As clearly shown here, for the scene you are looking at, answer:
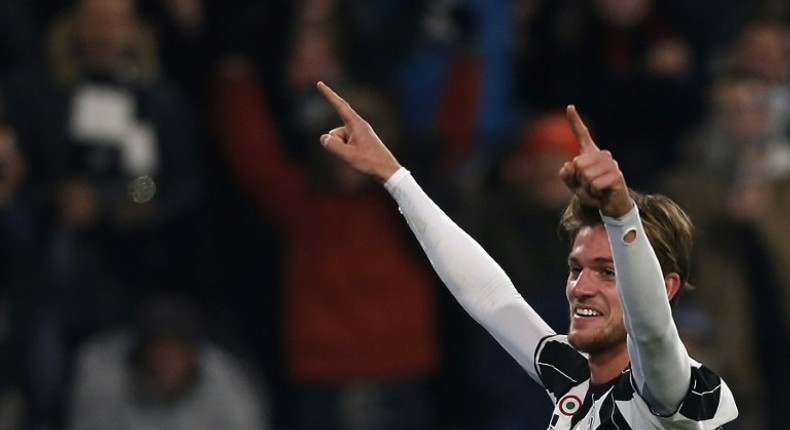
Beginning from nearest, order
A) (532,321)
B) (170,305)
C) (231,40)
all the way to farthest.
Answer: (532,321)
(170,305)
(231,40)

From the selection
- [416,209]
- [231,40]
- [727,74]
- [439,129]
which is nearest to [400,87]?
[439,129]

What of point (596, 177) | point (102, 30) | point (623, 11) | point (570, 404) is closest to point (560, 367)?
point (570, 404)

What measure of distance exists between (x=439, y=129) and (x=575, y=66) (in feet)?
2.28

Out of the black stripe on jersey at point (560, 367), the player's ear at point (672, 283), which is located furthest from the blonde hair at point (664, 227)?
the black stripe on jersey at point (560, 367)

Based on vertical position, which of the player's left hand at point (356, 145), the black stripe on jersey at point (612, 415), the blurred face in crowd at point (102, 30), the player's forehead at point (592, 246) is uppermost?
the player's forehead at point (592, 246)

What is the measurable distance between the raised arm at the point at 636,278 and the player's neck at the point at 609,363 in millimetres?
326

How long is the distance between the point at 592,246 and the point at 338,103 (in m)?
0.78

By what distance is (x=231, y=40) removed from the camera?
328 inches

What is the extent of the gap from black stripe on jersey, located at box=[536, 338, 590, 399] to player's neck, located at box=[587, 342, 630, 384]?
208 millimetres

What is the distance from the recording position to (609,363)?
443 centimetres

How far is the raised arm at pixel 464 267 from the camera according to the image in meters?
4.91

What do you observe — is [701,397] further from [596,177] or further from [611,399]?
[596,177]

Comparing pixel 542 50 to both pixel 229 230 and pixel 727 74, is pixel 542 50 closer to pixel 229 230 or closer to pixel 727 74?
pixel 727 74

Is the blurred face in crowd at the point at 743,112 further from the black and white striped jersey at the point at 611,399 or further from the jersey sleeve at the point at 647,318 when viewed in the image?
the jersey sleeve at the point at 647,318
